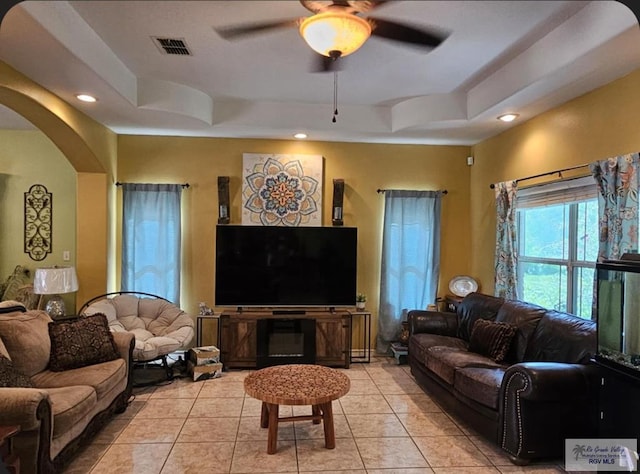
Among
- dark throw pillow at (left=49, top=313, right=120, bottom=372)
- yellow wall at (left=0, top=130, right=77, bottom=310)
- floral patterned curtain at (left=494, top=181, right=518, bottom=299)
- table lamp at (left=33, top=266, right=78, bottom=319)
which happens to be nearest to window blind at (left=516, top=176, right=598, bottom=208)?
floral patterned curtain at (left=494, top=181, right=518, bottom=299)

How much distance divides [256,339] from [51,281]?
2217 mm

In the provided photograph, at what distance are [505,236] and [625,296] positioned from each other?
192 cm

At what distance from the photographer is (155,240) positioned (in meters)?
5.20

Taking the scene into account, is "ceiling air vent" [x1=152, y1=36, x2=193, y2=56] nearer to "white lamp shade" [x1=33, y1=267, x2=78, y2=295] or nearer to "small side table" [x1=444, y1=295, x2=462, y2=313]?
"white lamp shade" [x1=33, y1=267, x2=78, y2=295]

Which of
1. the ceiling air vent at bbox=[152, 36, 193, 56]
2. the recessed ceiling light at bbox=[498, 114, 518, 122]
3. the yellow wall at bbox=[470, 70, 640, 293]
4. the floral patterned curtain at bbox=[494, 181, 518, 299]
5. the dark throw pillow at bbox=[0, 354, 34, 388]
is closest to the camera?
the dark throw pillow at bbox=[0, 354, 34, 388]

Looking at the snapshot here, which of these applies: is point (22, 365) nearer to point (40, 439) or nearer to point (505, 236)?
point (40, 439)

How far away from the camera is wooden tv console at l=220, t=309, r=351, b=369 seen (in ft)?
16.0

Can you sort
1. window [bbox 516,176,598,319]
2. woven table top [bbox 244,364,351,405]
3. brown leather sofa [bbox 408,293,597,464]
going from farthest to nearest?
1. window [bbox 516,176,598,319]
2. woven table top [bbox 244,364,351,405]
3. brown leather sofa [bbox 408,293,597,464]

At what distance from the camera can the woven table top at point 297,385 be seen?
2.88 metres

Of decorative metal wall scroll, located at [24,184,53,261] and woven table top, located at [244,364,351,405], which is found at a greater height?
decorative metal wall scroll, located at [24,184,53,261]

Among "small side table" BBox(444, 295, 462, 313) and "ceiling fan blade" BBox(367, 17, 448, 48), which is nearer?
"ceiling fan blade" BBox(367, 17, 448, 48)

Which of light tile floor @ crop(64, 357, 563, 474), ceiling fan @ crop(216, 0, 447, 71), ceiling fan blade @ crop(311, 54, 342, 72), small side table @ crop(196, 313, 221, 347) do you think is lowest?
light tile floor @ crop(64, 357, 563, 474)

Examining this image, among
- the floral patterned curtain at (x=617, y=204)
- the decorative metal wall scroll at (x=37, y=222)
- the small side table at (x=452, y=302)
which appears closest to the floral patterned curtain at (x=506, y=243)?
the small side table at (x=452, y=302)

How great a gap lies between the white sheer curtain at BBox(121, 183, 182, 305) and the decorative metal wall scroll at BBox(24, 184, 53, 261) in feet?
3.55
